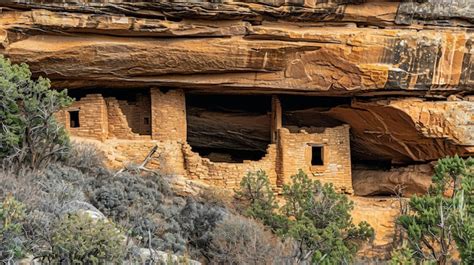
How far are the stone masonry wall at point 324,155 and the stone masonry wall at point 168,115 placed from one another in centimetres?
170

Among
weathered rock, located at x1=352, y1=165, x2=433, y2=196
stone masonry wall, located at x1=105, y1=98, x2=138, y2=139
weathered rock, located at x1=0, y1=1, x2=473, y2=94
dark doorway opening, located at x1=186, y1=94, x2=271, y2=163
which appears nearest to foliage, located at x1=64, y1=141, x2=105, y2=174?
stone masonry wall, located at x1=105, y1=98, x2=138, y2=139

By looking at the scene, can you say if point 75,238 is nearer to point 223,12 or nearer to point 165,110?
point 223,12

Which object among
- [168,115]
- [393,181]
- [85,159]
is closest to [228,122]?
[168,115]

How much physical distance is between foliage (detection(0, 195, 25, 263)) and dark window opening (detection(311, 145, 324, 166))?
6140mm

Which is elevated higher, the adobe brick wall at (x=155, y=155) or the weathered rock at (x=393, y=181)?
the adobe brick wall at (x=155, y=155)

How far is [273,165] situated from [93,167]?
10.1 ft

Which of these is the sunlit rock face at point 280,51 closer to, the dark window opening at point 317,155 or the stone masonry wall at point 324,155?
the stone masonry wall at point 324,155

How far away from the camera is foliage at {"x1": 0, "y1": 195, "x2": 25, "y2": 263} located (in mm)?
5398

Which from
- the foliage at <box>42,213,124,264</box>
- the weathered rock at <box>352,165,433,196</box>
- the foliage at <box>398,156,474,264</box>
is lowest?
the weathered rock at <box>352,165,433,196</box>

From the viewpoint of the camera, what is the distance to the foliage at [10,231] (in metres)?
5.40

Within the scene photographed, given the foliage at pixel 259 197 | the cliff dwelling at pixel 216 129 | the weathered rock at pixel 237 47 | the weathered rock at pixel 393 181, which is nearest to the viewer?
the weathered rock at pixel 237 47

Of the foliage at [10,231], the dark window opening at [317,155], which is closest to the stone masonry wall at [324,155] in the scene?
the dark window opening at [317,155]

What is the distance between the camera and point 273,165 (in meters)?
10.5

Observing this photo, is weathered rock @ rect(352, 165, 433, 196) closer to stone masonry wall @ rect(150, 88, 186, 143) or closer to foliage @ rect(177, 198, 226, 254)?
stone masonry wall @ rect(150, 88, 186, 143)
